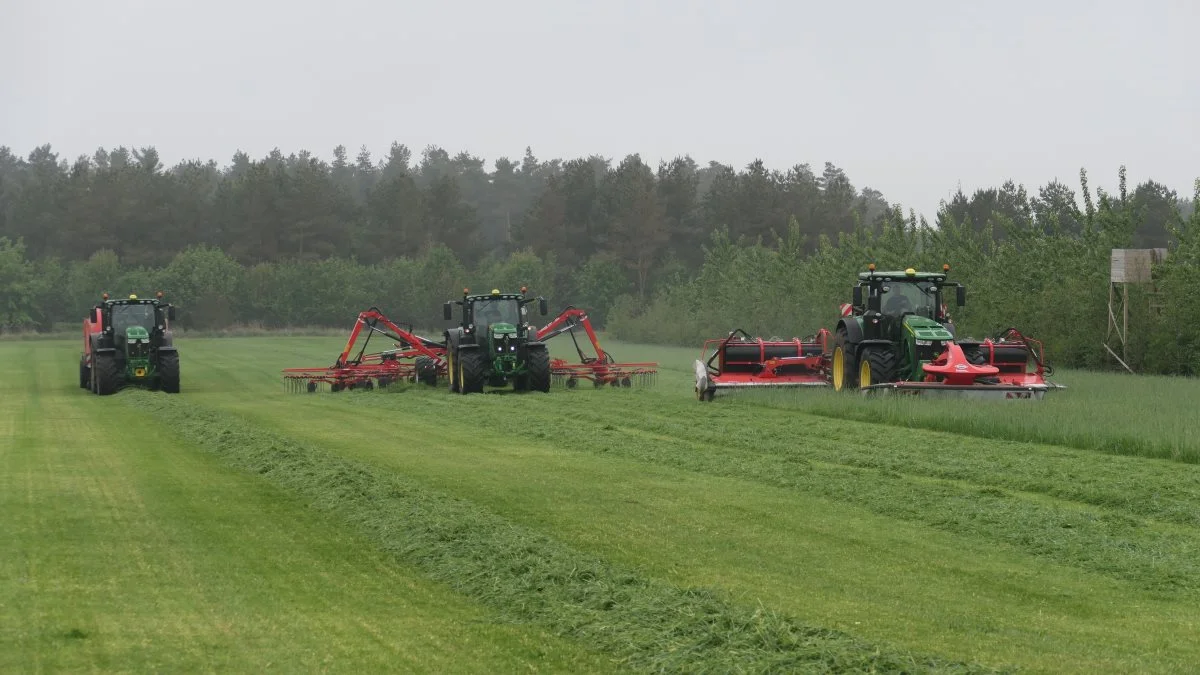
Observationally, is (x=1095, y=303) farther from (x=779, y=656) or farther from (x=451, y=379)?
(x=779, y=656)

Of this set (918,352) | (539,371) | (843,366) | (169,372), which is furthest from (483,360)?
(918,352)

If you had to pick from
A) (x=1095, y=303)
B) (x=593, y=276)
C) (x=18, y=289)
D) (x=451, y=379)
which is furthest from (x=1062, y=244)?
(x=18, y=289)

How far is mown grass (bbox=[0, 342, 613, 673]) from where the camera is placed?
6.88 metres

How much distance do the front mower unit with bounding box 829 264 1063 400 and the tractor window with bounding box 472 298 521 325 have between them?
6.33 m

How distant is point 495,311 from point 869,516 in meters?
16.3

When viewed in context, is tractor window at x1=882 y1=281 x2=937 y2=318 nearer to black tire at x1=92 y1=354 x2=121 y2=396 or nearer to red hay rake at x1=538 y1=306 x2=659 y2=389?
red hay rake at x1=538 y1=306 x2=659 y2=389

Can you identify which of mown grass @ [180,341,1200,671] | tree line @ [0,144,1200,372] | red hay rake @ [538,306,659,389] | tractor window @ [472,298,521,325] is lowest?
mown grass @ [180,341,1200,671]

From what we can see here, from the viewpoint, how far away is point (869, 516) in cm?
1127

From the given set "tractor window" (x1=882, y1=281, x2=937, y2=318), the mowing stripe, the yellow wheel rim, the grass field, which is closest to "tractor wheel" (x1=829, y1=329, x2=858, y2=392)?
the yellow wheel rim

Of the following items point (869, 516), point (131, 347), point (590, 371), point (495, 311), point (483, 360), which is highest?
point (495, 311)

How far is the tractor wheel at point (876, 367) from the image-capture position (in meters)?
21.7

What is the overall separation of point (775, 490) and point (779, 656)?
626 centimetres

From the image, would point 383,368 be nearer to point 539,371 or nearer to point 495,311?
point 495,311

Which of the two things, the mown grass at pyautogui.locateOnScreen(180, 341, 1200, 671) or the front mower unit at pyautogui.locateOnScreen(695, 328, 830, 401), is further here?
the front mower unit at pyautogui.locateOnScreen(695, 328, 830, 401)
